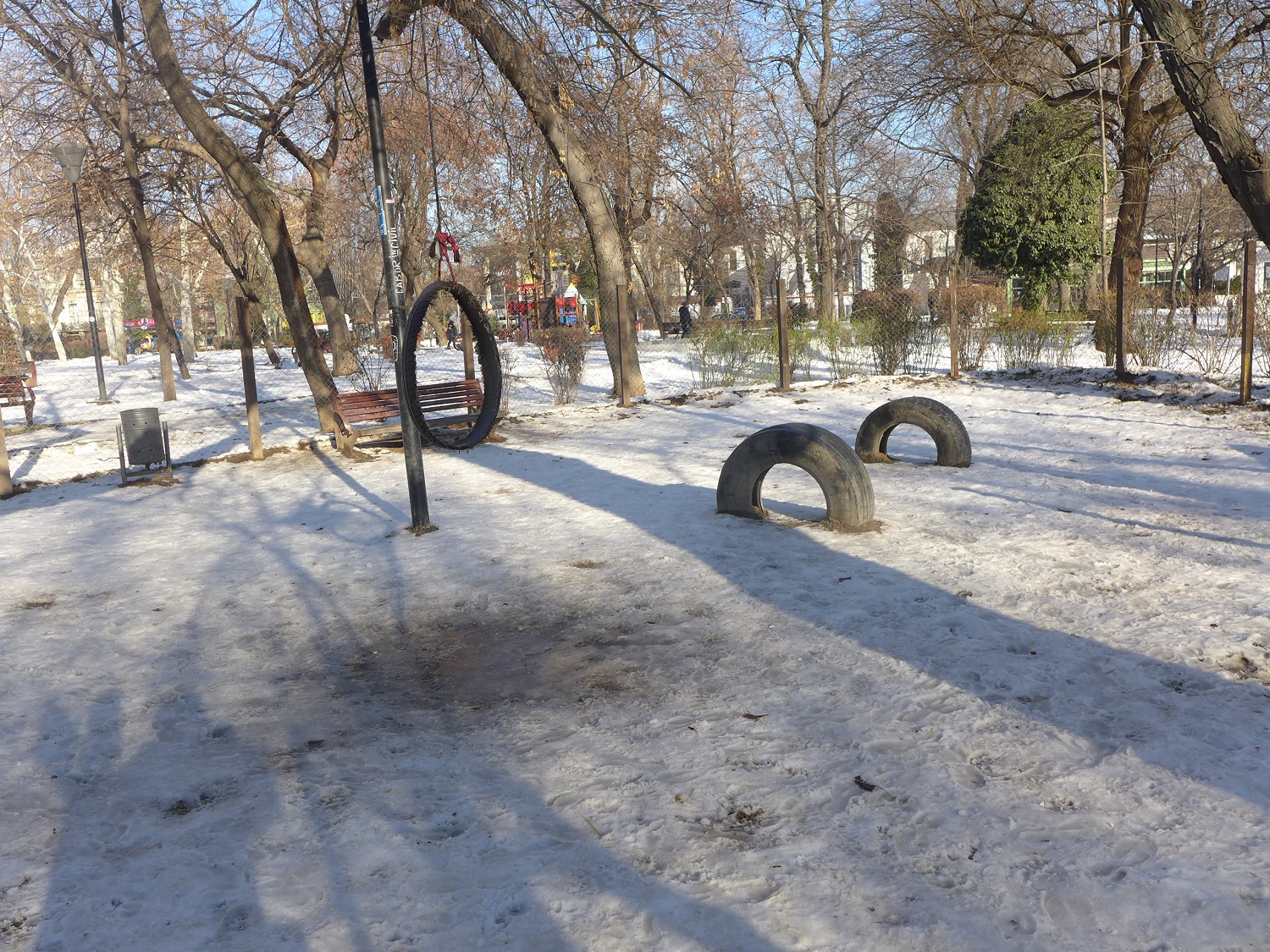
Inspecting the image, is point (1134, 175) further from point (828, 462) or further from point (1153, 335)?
point (828, 462)

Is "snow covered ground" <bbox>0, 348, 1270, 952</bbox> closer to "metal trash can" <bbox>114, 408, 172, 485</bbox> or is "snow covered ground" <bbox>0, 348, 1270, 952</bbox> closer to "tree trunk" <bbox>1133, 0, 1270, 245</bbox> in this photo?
"metal trash can" <bbox>114, 408, 172, 485</bbox>

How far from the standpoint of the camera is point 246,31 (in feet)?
38.2

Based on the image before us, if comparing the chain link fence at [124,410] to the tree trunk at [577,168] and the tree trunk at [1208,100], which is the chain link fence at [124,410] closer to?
the tree trunk at [577,168]

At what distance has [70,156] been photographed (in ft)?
51.0

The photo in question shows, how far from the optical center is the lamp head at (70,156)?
1555 centimetres

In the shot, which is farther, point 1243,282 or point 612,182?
point 612,182

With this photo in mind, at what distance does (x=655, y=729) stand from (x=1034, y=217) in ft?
74.6

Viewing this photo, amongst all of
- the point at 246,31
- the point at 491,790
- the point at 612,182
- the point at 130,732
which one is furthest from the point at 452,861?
the point at 612,182

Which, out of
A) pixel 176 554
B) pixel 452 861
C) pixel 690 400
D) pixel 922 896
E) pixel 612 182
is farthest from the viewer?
pixel 612 182

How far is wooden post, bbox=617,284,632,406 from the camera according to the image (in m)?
13.7

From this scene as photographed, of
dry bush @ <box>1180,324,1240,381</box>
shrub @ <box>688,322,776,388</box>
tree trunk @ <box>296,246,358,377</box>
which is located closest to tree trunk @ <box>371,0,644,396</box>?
shrub @ <box>688,322,776,388</box>

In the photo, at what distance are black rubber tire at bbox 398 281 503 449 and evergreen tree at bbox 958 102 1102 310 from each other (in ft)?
53.0

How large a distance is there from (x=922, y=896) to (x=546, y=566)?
12.0ft

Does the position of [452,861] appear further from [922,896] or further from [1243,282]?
[1243,282]
